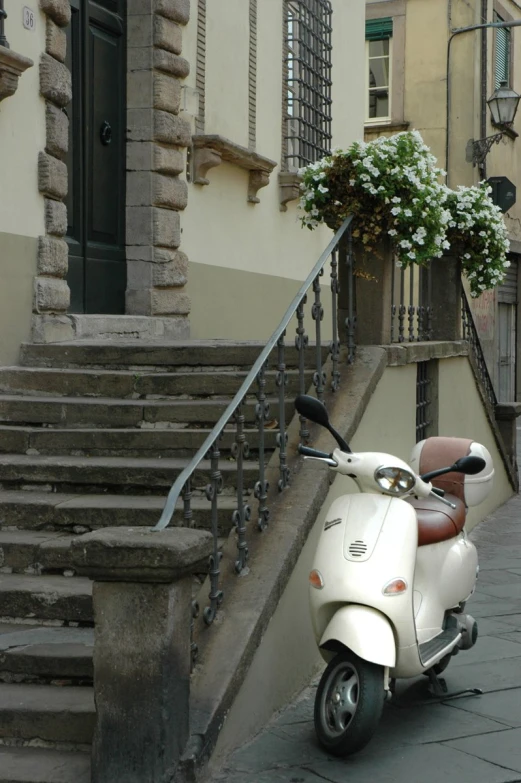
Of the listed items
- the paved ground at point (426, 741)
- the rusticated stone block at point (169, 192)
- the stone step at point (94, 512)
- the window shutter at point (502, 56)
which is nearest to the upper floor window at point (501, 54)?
the window shutter at point (502, 56)

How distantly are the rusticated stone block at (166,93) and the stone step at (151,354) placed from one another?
2.43m

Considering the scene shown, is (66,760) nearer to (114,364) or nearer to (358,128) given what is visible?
(114,364)

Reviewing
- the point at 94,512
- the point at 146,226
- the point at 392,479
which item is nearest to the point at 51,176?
the point at 146,226

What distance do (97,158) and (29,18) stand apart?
1.41 meters

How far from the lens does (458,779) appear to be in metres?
3.93

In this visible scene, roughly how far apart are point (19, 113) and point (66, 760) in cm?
408

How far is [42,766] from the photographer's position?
3.95 m

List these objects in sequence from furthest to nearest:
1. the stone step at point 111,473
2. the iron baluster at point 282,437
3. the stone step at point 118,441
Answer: the stone step at point 118,441
the stone step at point 111,473
the iron baluster at point 282,437

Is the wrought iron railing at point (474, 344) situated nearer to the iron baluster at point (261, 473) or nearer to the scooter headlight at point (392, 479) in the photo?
the iron baluster at point (261, 473)

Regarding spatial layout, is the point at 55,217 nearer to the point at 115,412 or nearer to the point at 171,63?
the point at 115,412

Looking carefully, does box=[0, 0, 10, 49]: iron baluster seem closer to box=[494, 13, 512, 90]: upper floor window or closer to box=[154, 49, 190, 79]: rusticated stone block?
box=[154, 49, 190, 79]: rusticated stone block

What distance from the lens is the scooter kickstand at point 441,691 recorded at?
4797mm

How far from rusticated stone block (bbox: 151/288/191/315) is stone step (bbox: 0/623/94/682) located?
14.3ft

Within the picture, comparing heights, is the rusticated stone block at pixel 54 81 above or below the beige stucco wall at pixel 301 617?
above
